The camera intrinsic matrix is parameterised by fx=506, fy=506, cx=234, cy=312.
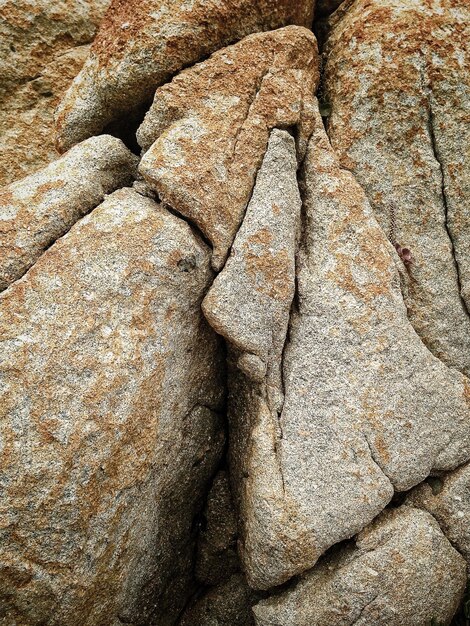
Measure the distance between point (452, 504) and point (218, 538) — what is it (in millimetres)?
3293

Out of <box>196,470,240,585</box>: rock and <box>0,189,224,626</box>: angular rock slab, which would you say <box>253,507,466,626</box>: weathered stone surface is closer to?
<box>196,470,240,585</box>: rock

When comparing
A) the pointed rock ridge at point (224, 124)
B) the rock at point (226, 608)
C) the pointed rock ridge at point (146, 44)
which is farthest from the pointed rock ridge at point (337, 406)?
the pointed rock ridge at point (146, 44)

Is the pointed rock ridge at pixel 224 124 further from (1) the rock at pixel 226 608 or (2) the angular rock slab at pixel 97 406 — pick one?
(1) the rock at pixel 226 608

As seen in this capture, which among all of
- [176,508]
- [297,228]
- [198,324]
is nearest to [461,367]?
[297,228]

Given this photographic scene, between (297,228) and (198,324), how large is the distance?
71.9 inches

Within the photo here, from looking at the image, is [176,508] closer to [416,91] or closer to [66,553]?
[66,553]

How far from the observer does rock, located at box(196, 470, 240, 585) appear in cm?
742

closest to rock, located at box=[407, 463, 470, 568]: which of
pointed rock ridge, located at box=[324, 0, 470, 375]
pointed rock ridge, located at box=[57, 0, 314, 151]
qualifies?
pointed rock ridge, located at box=[324, 0, 470, 375]

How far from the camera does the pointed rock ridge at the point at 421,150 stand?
23.0 feet

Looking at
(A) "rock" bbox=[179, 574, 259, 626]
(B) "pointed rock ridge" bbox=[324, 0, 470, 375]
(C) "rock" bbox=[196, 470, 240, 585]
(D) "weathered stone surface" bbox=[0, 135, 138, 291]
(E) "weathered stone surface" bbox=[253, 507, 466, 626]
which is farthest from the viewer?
(C) "rock" bbox=[196, 470, 240, 585]

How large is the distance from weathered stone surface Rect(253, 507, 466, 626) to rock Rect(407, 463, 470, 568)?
173 millimetres

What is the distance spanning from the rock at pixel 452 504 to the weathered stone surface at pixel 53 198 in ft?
18.6

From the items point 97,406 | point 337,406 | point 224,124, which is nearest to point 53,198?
point 224,124

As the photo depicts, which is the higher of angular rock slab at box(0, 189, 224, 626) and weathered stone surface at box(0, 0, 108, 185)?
weathered stone surface at box(0, 0, 108, 185)
